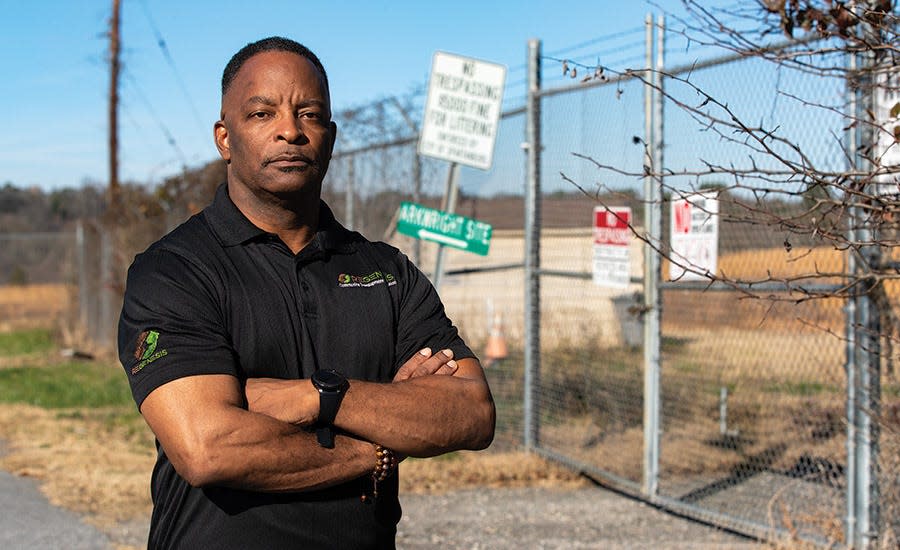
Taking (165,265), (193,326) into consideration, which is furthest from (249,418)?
(165,265)

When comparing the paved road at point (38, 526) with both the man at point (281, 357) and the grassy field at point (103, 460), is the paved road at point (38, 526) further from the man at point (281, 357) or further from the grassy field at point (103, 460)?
the man at point (281, 357)

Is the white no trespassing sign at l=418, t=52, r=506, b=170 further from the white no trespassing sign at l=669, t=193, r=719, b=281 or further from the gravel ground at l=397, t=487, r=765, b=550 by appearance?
Answer: the gravel ground at l=397, t=487, r=765, b=550

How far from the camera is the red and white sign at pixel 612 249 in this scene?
7.12 m

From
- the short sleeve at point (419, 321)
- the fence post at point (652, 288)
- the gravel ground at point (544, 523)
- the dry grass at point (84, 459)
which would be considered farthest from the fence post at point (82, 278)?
the short sleeve at point (419, 321)

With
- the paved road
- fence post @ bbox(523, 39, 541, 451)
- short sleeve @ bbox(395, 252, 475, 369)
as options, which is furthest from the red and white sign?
short sleeve @ bbox(395, 252, 475, 369)

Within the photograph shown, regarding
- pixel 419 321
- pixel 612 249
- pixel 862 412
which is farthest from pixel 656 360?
pixel 419 321

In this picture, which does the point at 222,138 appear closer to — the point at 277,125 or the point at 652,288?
the point at 277,125

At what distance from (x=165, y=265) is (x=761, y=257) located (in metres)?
4.22

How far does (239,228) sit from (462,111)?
5.19 m

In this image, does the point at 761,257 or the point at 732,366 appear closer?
the point at 761,257

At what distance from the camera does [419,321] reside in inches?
124

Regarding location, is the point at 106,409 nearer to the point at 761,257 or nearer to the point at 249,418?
the point at 761,257

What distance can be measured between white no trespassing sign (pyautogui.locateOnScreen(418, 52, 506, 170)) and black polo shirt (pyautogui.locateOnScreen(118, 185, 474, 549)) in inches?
193

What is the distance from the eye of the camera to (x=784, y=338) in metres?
6.30
